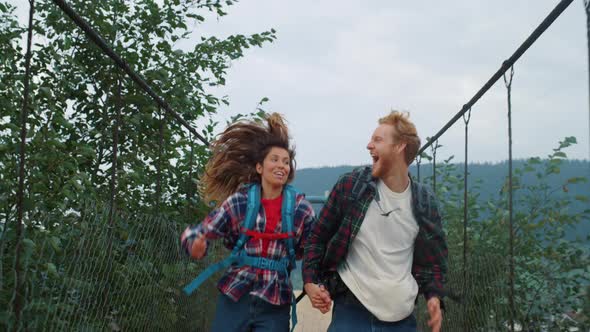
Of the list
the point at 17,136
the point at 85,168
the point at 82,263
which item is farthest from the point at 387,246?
the point at 85,168

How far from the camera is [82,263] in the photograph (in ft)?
8.92

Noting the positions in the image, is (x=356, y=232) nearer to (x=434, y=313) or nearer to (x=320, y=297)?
(x=320, y=297)

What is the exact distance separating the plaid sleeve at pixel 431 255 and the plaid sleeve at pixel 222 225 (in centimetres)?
80

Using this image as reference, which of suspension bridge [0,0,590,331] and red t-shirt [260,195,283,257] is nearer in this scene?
suspension bridge [0,0,590,331]

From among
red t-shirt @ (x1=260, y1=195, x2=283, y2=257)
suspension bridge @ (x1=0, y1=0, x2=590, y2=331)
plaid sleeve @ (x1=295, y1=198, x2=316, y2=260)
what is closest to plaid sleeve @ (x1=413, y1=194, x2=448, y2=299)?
suspension bridge @ (x1=0, y1=0, x2=590, y2=331)

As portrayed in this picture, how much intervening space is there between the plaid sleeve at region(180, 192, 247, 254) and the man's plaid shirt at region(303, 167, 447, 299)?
50 cm

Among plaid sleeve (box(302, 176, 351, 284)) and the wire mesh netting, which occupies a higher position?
plaid sleeve (box(302, 176, 351, 284))

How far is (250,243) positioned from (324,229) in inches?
18.4

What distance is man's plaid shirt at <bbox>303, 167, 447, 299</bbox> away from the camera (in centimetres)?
248

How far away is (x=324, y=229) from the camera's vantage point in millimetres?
2533

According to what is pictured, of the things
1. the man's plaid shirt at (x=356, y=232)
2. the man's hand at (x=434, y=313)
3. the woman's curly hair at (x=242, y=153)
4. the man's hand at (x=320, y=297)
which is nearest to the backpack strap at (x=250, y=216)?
the woman's curly hair at (x=242, y=153)

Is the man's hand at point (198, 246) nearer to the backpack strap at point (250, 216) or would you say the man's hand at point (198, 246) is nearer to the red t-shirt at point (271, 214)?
the backpack strap at point (250, 216)

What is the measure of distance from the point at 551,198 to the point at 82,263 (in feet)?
8.37

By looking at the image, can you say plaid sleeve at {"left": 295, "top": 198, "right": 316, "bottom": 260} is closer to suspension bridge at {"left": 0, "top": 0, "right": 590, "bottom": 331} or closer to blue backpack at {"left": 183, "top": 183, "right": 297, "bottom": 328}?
blue backpack at {"left": 183, "top": 183, "right": 297, "bottom": 328}
